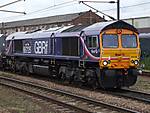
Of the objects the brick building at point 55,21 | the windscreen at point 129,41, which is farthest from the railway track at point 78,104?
Result: the brick building at point 55,21

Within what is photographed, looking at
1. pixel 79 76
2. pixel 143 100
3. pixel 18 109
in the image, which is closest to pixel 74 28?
pixel 79 76

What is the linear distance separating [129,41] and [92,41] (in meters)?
1.73

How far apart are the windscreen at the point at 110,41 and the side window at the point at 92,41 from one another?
365mm

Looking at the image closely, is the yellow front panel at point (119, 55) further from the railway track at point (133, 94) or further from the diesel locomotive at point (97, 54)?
the railway track at point (133, 94)

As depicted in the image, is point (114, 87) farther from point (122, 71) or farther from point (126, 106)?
point (126, 106)

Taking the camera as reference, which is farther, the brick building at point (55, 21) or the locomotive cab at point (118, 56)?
the brick building at point (55, 21)

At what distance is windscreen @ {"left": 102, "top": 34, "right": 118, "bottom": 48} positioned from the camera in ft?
60.7

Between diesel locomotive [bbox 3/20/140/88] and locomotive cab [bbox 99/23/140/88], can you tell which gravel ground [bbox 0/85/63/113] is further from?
locomotive cab [bbox 99/23/140/88]

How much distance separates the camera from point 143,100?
595 inches

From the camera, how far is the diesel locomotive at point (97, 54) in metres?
18.4

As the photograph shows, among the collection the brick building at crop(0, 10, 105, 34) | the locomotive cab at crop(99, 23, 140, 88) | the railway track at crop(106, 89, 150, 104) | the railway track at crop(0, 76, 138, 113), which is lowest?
the railway track at crop(106, 89, 150, 104)

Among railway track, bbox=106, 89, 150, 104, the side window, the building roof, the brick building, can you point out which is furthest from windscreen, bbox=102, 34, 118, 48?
the building roof

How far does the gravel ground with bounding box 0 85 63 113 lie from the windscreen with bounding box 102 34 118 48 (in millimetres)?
4290

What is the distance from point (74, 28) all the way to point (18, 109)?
9378 mm
